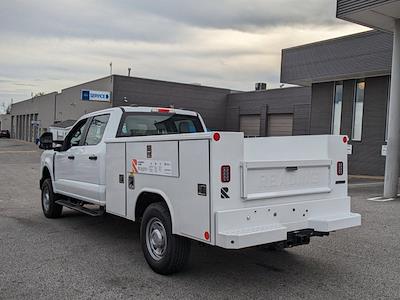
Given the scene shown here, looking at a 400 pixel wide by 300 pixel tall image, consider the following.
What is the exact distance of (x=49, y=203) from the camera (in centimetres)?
897

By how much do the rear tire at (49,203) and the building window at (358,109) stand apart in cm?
1619

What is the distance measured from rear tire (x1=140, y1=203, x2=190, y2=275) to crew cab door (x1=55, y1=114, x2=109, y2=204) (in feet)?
4.75

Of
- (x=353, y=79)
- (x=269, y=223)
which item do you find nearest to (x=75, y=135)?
(x=269, y=223)

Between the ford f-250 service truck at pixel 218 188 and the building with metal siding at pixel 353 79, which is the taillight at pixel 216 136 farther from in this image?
the building with metal siding at pixel 353 79

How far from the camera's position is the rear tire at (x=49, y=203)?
8.84m

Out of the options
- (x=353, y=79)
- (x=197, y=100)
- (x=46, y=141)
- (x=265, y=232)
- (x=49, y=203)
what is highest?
(x=353, y=79)

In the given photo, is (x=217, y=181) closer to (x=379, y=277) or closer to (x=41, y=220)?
(x=379, y=277)

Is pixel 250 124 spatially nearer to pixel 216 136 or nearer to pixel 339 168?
pixel 339 168

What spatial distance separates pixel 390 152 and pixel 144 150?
10300mm

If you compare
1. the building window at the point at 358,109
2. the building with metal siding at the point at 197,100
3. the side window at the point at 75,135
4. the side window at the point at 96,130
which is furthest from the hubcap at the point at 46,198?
the building with metal siding at the point at 197,100

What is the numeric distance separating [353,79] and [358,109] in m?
1.50

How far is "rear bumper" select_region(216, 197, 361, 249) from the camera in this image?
4.34 metres

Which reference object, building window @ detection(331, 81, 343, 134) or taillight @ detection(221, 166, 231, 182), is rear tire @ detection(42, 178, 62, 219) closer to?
taillight @ detection(221, 166, 231, 182)

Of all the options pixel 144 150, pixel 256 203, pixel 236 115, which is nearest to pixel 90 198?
pixel 144 150
